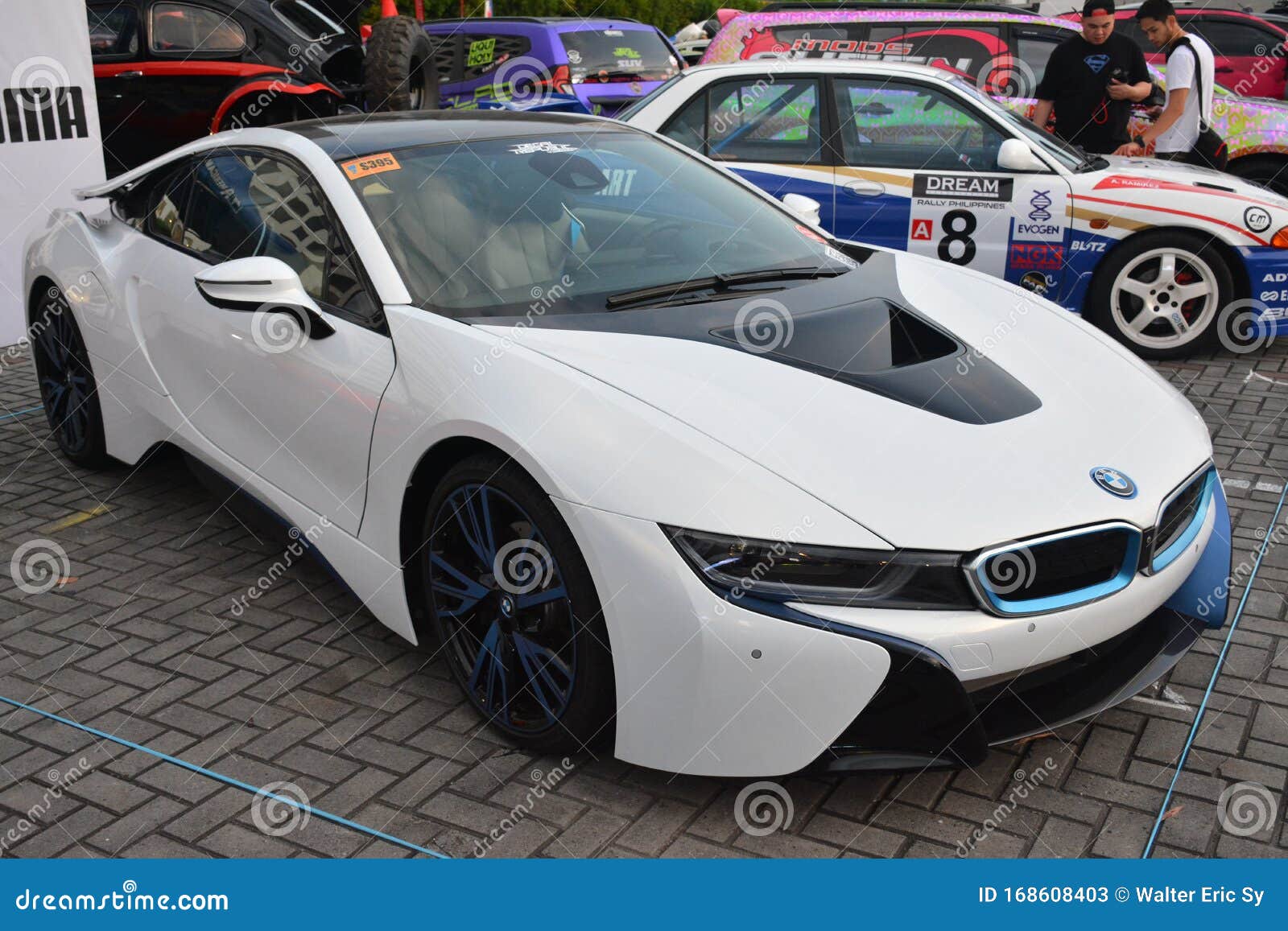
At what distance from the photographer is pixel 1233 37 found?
1195cm

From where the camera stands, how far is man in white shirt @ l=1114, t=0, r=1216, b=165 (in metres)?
7.44

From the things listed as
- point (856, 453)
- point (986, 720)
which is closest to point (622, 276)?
point (856, 453)

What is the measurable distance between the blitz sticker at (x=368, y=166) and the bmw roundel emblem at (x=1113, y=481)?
212 cm

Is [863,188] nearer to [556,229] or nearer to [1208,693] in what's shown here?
[556,229]

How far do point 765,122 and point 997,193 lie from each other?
1353 mm

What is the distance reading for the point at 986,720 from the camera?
2.65m

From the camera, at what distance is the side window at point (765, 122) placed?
6926 millimetres

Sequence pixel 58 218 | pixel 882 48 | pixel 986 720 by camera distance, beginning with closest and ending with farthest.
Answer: pixel 986 720 → pixel 58 218 → pixel 882 48

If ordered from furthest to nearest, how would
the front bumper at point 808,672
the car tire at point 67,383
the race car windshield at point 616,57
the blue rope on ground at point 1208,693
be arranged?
the race car windshield at point 616,57
the car tire at point 67,383
the blue rope on ground at point 1208,693
the front bumper at point 808,672

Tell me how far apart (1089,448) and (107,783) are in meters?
2.50

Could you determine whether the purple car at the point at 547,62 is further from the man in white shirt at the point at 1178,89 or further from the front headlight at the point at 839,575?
the front headlight at the point at 839,575

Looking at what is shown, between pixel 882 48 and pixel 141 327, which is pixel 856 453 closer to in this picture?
pixel 141 327

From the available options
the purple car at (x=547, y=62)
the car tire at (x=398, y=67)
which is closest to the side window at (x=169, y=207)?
the car tire at (x=398, y=67)

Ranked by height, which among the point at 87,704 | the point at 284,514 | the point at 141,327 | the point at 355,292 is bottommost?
the point at 87,704
